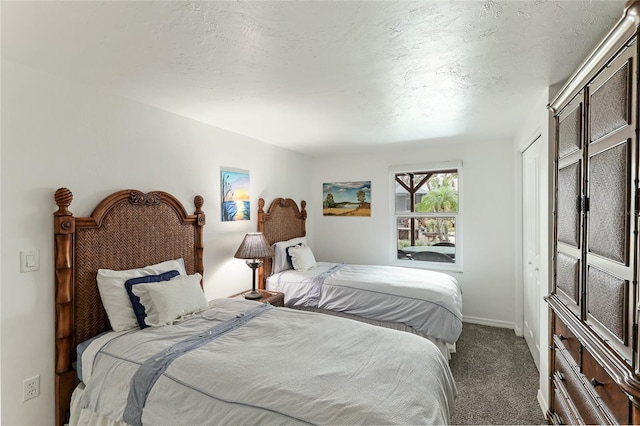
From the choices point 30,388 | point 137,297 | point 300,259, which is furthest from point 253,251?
point 30,388

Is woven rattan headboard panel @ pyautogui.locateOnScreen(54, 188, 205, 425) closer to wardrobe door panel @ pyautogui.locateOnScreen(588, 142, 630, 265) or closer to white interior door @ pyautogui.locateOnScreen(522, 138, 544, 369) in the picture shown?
wardrobe door panel @ pyautogui.locateOnScreen(588, 142, 630, 265)

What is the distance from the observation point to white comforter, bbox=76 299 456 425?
1326 millimetres

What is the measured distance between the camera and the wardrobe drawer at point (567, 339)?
158cm

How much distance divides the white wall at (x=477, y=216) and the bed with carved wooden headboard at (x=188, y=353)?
2.60 m

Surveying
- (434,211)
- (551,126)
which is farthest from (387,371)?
(434,211)

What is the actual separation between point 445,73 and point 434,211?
2.79 metres

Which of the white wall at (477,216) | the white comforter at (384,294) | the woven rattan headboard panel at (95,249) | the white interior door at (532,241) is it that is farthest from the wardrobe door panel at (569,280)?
the woven rattan headboard panel at (95,249)

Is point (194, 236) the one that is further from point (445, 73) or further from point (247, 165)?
point (445, 73)

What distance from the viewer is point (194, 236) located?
9.66 feet

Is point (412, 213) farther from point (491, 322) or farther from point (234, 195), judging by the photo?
point (234, 195)

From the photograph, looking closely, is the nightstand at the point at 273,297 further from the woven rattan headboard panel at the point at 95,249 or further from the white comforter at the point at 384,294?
the woven rattan headboard panel at the point at 95,249

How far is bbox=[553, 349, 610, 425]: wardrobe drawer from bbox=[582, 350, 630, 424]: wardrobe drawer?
66mm

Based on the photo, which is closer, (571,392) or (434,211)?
(571,392)

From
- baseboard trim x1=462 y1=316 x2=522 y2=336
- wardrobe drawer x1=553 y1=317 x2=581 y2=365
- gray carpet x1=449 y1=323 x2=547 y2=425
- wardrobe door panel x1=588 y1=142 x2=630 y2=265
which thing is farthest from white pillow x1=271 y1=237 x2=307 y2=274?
wardrobe door panel x1=588 y1=142 x2=630 y2=265
